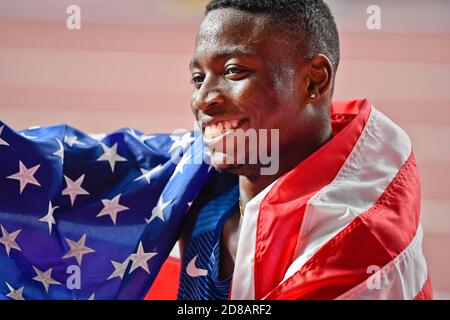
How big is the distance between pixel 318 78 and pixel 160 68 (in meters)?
1.98

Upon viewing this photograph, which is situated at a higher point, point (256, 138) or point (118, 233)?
point (256, 138)

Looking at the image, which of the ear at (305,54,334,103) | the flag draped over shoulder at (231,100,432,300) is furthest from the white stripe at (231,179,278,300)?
the ear at (305,54,334,103)

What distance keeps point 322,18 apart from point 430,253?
5.17ft

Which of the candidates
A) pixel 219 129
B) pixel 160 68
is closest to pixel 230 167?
pixel 219 129

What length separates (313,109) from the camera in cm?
127

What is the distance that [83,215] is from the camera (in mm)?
1417

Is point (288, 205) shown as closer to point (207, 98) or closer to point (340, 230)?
point (340, 230)

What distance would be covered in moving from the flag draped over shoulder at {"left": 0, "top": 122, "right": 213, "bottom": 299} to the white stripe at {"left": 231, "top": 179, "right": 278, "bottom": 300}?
23 centimetres

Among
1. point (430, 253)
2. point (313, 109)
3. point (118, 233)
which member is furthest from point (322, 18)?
point (430, 253)

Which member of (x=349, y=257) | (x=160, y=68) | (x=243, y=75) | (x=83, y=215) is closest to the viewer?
(x=349, y=257)

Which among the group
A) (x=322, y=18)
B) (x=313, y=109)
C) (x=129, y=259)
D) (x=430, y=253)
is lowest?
(x=430, y=253)

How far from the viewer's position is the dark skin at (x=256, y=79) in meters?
1.19

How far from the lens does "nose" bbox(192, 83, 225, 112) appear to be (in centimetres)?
119
